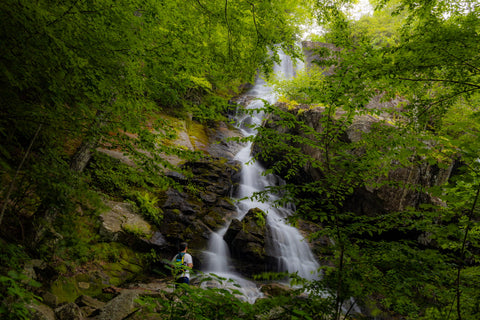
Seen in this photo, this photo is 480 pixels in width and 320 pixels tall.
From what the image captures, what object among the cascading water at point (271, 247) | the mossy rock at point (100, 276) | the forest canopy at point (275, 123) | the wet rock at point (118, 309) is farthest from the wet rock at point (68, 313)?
the cascading water at point (271, 247)

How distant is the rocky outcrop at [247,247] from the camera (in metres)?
8.88

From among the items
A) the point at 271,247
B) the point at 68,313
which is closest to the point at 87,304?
the point at 68,313

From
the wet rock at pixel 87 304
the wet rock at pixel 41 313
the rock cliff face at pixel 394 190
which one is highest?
the rock cliff face at pixel 394 190

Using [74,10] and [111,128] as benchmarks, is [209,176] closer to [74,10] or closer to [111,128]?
[111,128]

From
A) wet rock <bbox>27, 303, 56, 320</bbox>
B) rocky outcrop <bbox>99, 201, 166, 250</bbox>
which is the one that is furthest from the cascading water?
wet rock <bbox>27, 303, 56, 320</bbox>

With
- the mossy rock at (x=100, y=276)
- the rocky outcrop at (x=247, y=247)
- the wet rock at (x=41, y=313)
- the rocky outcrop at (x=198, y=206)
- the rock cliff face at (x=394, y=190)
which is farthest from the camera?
the rock cliff face at (x=394, y=190)

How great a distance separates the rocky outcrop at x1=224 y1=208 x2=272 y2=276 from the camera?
8875 mm

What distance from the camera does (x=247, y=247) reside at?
9000 millimetres

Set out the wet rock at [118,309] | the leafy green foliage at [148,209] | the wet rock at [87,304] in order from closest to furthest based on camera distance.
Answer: the wet rock at [118,309], the wet rock at [87,304], the leafy green foliage at [148,209]

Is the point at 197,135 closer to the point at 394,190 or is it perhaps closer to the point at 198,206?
the point at 198,206

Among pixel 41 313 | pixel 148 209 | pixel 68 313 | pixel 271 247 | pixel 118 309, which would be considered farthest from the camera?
pixel 271 247

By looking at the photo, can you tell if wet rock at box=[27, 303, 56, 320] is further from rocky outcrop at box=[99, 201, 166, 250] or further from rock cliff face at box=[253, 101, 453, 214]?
rock cliff face at box=[253, 101, 453, 214]

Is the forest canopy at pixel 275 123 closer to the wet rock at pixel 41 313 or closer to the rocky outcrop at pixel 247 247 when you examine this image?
the wet rock at pixel 41 313

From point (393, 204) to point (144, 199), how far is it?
10.3 meters
